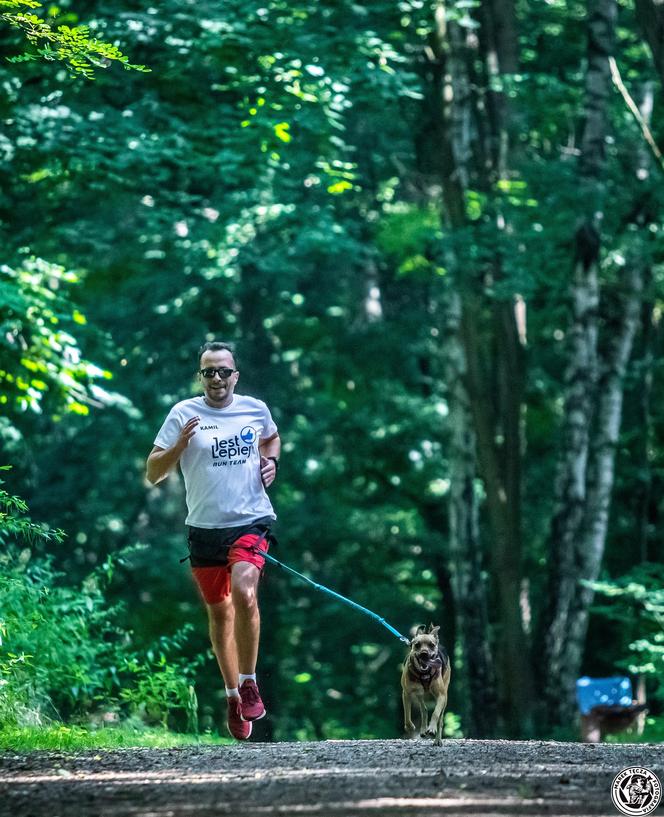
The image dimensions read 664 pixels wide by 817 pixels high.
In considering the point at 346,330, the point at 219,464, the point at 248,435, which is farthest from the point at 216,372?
the point at 346,330

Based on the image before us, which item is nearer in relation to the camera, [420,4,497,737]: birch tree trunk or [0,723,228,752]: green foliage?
[0,723,228,752]: green foliage

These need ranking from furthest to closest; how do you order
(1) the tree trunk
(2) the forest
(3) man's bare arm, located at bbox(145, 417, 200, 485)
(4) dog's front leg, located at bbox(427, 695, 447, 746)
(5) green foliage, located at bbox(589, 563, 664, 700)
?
1. (1) the tree trunk
2. (2) the forest
3. (5) green foliage, located at bbox(589, 563, 664, 700)
4. (3) man's bare arm, located at bbox(145, 417, 200, 485)
5. (4) dog's front leg, located at bbox(427, 695, 447, 746)

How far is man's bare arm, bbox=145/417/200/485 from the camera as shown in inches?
353

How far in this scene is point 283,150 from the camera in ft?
61.8

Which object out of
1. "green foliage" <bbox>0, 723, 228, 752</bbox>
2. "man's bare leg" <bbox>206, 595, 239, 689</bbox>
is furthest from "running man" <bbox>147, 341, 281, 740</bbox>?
"green foliage" <bbox>0, 723, 228, 752</bbox>

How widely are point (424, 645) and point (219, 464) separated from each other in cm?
154

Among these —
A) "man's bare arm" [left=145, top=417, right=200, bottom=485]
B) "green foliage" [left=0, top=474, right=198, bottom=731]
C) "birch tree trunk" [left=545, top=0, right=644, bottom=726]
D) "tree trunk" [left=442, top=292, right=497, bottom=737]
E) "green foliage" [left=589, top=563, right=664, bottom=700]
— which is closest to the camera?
"man's bare arm" [left=145, top=417, right=200, bottom=485]

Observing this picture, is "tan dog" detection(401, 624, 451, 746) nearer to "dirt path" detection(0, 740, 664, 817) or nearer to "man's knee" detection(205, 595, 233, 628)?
"dirt path" detection(0, 740, 664, 817)

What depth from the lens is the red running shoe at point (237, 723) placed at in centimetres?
941

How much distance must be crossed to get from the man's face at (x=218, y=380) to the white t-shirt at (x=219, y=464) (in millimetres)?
60

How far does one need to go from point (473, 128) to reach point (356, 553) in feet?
34.1

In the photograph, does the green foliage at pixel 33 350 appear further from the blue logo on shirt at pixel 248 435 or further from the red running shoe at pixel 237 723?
the red running shoe at pixel 237 723

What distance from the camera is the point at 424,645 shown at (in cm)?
908

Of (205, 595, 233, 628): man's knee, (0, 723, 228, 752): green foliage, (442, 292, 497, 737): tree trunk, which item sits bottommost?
(442, 292, 497, 737): tree trunk
